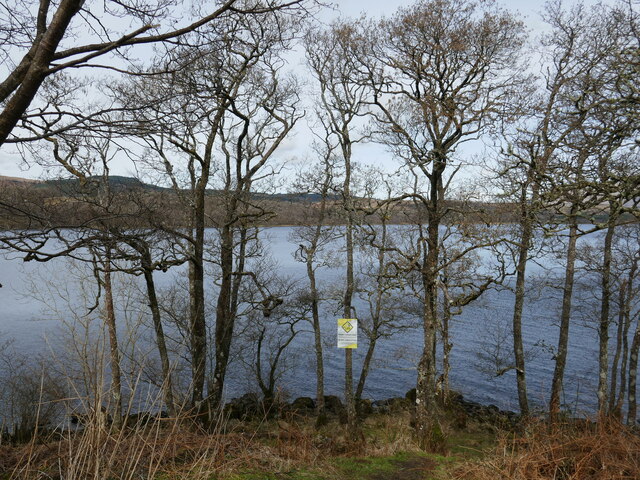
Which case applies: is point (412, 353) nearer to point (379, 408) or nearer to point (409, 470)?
point (379, 408)

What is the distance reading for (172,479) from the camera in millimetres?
4031

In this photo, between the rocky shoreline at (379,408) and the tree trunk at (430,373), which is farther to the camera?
the rocky shoreline at (379,408)

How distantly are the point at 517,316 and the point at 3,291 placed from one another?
3328 centimetres

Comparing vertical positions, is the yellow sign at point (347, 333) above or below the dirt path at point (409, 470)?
above

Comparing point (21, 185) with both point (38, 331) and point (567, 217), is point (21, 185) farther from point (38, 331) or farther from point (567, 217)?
point (38, 331)

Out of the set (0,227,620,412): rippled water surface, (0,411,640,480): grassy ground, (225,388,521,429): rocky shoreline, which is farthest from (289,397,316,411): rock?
(0,411,640,480): grassy ground

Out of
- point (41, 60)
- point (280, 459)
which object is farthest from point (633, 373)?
point (41, 60)

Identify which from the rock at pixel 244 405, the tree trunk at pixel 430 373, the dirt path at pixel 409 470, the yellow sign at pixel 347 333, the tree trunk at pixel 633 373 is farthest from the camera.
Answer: the rock at pixel 244 405

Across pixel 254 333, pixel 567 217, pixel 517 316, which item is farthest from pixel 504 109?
pixel 254 333

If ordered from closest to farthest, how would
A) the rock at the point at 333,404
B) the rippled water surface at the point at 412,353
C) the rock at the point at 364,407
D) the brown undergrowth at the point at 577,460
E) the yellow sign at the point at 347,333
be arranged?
the brown undergrowth at the point at 577,460, the yellow sign at the point at 347,333, the rock at the point at 364,407, the rock at the point at 333,404, the rippled water surface at the point at 412,353

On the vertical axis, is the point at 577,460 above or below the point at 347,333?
above

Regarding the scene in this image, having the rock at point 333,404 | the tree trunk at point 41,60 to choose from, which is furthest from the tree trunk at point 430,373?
the rock at point 333,404

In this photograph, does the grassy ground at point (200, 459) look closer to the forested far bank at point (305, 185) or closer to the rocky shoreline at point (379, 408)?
the forested far bank at point (305, 185)

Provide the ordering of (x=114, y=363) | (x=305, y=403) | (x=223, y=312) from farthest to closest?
(x=305, y=403), (x=223, y=312), (x=114, y=363)
